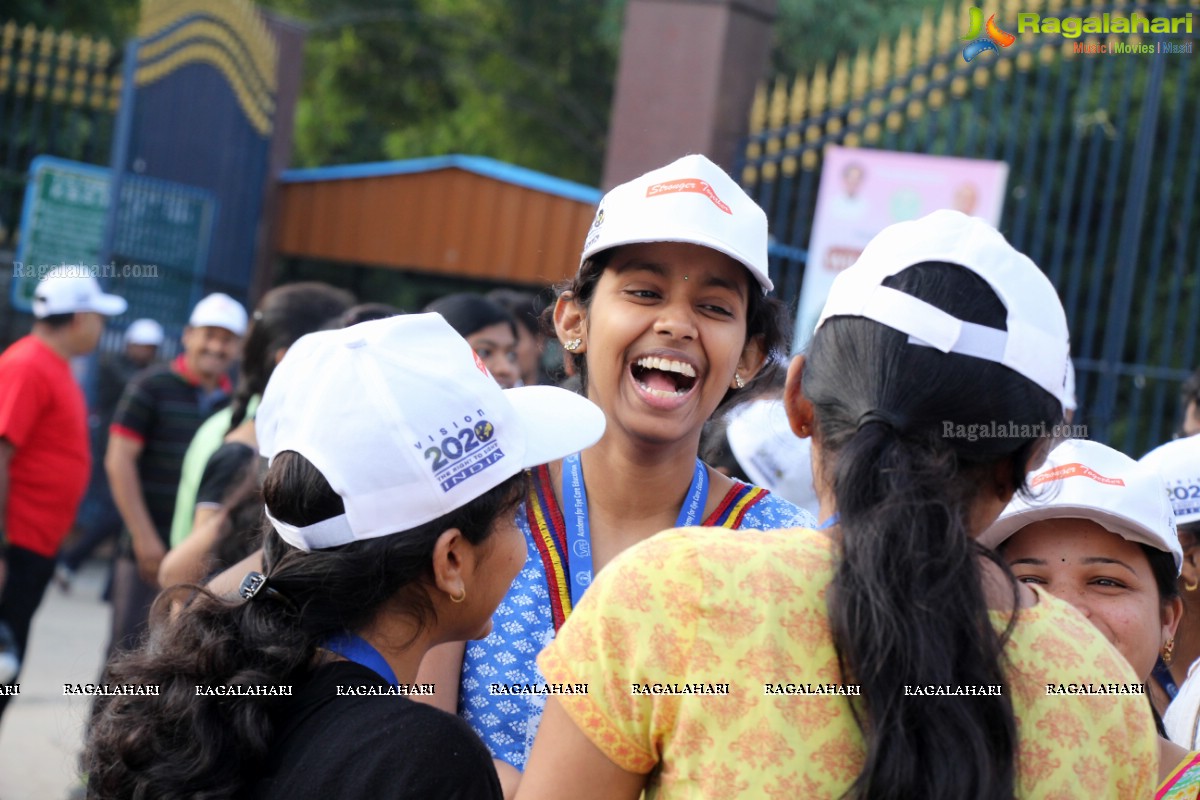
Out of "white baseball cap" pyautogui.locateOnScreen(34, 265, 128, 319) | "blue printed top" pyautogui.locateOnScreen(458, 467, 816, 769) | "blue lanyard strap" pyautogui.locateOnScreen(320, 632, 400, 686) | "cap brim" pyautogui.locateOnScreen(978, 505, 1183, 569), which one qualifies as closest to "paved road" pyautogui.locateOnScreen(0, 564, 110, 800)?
"white baseball cap" pyautogui.locateOnScreen(34, 265, 128, 319)

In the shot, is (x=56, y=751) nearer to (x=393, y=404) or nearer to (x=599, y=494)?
(x=599, y=494)

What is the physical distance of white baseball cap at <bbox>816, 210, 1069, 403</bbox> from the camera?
1.43m

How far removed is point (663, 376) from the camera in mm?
2320

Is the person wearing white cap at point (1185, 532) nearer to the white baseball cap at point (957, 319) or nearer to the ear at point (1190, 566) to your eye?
the ear at point (1190, 566)

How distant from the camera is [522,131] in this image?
59.2ft

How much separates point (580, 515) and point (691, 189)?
0.59m

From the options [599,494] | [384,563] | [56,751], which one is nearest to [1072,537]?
[599,494]

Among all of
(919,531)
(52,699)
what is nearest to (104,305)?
(52,699)

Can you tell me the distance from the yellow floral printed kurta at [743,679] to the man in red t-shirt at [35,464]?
14.8 feet

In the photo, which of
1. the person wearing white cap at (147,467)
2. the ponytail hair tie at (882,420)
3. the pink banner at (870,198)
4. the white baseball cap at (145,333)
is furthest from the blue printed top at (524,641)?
the white baseball cap at (145,333)

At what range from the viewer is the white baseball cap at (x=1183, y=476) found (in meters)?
2.68

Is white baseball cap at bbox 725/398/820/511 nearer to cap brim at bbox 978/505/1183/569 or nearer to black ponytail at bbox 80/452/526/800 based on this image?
cap brim at bbox 978/505/1183/569

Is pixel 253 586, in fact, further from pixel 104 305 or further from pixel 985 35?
pixel 985 35

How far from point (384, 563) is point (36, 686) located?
5.74 m
